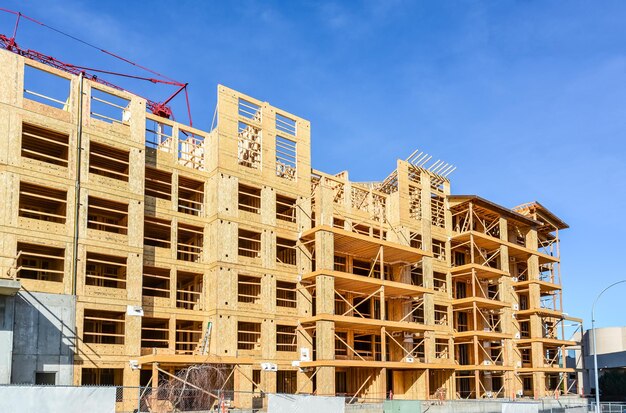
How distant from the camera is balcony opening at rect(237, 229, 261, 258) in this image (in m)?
49.4

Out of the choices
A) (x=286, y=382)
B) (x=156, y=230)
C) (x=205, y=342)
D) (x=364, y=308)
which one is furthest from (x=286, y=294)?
(x=156, y=230)

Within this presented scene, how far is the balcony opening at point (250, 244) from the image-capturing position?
162ft

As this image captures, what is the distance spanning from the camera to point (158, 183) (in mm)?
48062

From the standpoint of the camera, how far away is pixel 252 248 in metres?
50.3

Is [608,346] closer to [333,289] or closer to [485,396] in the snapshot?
[485,396]

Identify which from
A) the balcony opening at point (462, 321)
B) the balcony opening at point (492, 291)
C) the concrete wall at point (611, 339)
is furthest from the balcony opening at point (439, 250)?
the concrete wall at point (611, 339)

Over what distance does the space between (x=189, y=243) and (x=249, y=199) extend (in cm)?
569

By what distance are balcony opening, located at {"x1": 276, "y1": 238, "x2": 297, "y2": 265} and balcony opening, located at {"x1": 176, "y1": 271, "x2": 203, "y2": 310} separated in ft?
20.9

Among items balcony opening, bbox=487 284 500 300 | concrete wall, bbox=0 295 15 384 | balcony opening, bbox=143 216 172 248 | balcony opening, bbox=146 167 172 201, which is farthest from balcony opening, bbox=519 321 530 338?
concrete wall, bbox=0 295 15 384

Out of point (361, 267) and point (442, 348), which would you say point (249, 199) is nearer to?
point (361, 267)

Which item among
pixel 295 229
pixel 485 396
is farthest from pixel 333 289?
pixel 485 396

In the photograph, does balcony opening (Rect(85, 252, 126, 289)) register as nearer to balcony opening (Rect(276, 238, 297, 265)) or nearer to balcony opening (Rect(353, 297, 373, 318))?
balcony opening (Rect(276, 238, 297, 265))

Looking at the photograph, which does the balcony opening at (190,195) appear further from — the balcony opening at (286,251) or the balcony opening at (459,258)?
the balcony opening at (459,258)

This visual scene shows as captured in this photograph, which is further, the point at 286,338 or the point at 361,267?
the point at 361,267
